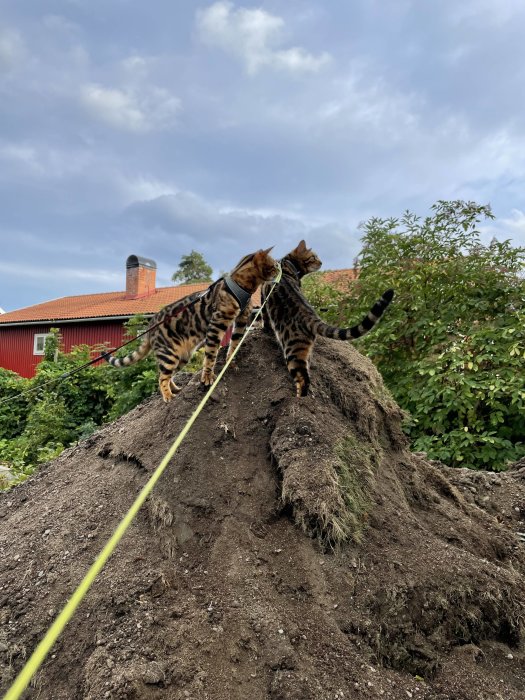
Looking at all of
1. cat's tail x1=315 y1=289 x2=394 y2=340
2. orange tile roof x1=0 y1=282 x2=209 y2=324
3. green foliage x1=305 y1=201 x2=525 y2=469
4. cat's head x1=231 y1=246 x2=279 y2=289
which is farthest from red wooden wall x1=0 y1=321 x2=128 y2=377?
cat's tail x1=315 y1=289 x2=394 y2=340

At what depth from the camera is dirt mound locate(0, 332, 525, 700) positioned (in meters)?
2.93

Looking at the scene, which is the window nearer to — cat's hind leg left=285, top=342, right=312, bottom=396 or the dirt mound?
the dirt mound

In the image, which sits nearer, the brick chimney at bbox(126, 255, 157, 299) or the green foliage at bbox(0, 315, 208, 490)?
the green foliage at bbox(0, 315, 208, 490)

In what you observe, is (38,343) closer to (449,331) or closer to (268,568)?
(449,331)

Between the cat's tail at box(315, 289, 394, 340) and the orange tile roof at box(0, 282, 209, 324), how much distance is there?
17295 millimetres

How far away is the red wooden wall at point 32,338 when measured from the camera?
24109mm

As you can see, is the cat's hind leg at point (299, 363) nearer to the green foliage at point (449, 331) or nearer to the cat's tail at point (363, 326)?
the cat's tail at point (363, 326)

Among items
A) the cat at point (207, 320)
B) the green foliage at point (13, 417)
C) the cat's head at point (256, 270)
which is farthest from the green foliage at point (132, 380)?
the cat's head at point (256, 270)

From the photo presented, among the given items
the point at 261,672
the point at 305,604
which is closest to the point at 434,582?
the point at 305,604

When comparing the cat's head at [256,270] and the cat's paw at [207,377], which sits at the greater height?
the cat's head at [256,270]

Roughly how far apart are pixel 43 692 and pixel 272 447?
211 centimetres

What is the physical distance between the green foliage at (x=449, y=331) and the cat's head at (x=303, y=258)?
3499 mm

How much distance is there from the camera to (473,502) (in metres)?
5.90

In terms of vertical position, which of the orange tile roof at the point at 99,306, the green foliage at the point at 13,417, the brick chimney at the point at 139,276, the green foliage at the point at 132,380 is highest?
the brick chimney at the point at 139,276
